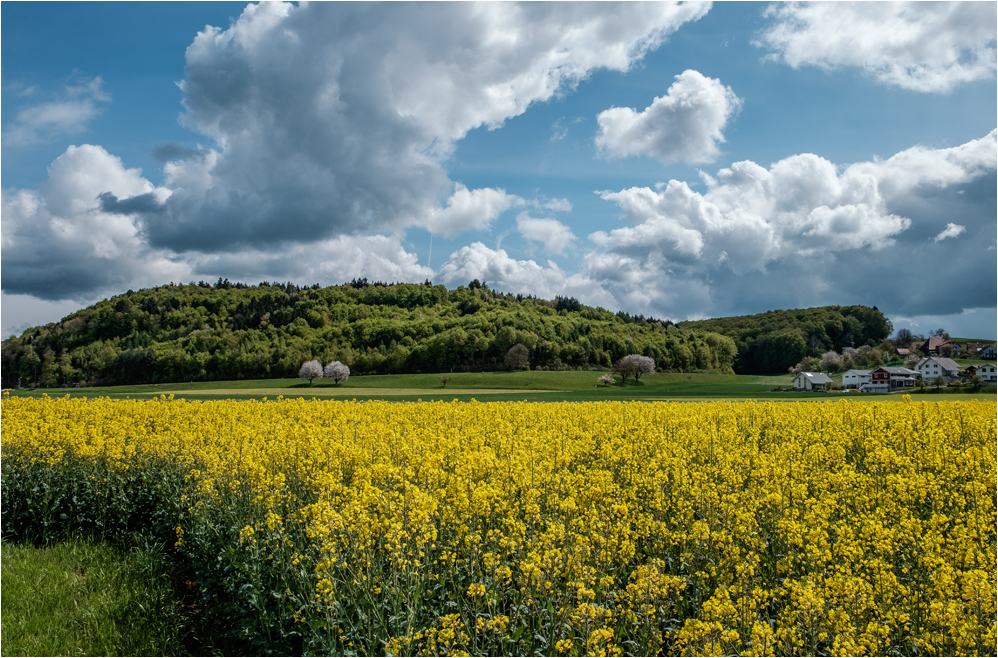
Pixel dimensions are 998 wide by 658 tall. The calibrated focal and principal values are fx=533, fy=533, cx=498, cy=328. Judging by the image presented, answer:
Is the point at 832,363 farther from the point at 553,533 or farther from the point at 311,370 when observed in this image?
the point at 553,533

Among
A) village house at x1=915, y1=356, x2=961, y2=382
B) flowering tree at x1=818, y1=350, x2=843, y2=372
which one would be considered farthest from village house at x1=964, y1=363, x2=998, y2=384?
flowering tree at x1=818, y1=350, x2=843, y2=372

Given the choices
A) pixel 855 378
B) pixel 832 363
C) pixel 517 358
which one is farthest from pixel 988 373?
pixel 517 358

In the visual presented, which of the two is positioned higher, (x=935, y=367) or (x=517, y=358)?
(x=517, y=358)

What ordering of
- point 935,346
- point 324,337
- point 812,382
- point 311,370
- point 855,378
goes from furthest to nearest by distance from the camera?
point 324,337, point 311,370, point 812,382, point 855,378, point 935,346

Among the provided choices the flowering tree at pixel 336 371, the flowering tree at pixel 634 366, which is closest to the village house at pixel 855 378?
the flowering tree at pixel 634 366

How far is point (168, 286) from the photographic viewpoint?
178000 millimetres

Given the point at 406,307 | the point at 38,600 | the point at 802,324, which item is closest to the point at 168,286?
the point at 406,307

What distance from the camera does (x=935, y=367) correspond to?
58.7 metres

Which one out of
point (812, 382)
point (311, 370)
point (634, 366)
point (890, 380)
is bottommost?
point (812, 382)

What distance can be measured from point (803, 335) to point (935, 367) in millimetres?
64881

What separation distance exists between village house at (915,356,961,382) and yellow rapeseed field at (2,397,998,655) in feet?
191

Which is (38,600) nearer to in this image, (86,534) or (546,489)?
(86,534)

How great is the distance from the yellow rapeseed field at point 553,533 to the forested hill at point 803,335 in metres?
121

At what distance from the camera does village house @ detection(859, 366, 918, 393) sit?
205 ft
